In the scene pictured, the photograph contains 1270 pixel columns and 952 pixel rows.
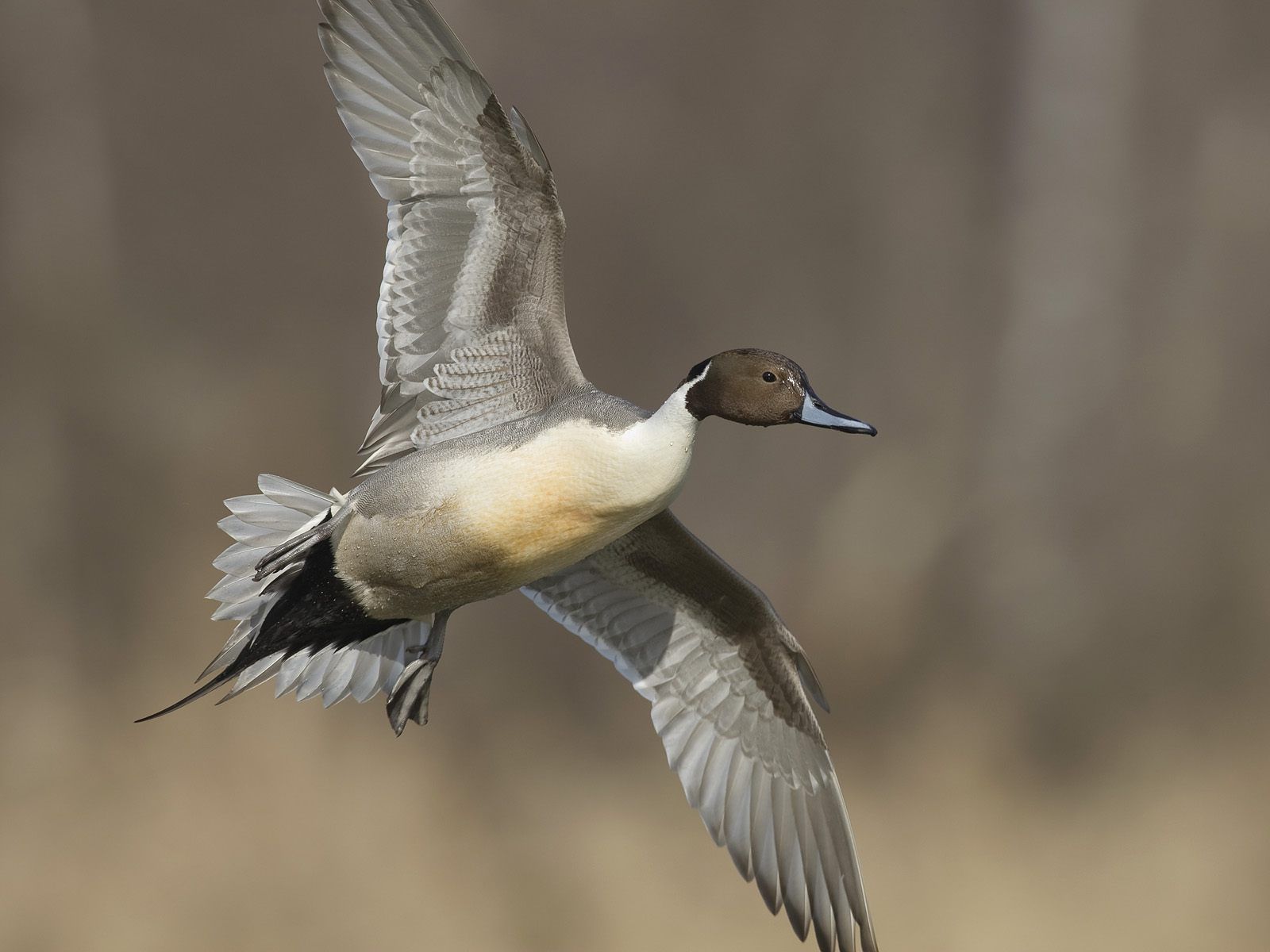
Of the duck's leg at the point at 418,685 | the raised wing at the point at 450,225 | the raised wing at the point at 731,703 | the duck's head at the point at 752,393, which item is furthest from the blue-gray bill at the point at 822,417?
the duck's leg at the point at 418,685

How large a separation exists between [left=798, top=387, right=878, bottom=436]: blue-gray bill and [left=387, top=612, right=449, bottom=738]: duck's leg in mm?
737

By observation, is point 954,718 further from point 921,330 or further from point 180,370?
point 180,370

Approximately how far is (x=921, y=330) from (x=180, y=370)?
238cm

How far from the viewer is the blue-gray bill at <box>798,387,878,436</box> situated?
6.23 feet

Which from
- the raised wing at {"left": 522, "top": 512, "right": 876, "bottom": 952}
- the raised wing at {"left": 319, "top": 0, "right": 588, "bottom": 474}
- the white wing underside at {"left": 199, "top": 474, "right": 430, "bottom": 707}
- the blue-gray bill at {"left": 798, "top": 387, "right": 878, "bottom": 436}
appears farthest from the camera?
the raised wing at {"left": 522, "top": 512, "right": 876, "bottom": 952}

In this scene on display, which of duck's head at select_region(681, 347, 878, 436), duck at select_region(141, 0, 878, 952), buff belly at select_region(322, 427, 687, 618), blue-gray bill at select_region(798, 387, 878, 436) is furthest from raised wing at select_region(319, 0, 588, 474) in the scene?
blue-gray bill at select_region(798, 387, 878, 436)

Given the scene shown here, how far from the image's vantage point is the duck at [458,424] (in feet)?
6.50

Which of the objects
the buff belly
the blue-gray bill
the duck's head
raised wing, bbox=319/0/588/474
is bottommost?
the buff belly

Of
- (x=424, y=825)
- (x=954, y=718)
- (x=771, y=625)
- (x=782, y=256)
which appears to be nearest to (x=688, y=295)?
(x=782, y=256)

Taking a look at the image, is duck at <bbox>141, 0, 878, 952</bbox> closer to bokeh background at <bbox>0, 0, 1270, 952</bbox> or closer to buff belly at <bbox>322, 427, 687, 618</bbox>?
buff belly at <bbox>322, 427, 687, 618</bbox>

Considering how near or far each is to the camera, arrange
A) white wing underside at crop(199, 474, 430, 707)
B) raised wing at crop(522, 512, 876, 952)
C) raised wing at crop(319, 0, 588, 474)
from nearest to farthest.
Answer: raised wing at crop(319, 0, 588, 474) → white wing underside at crop(199, 474, 430, 707) → raised wing at crop(522, 512, 876, 952)

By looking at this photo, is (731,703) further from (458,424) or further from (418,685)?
(458,424)

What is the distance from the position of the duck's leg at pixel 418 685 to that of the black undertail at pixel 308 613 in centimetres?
17

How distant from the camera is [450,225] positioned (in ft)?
6.81
